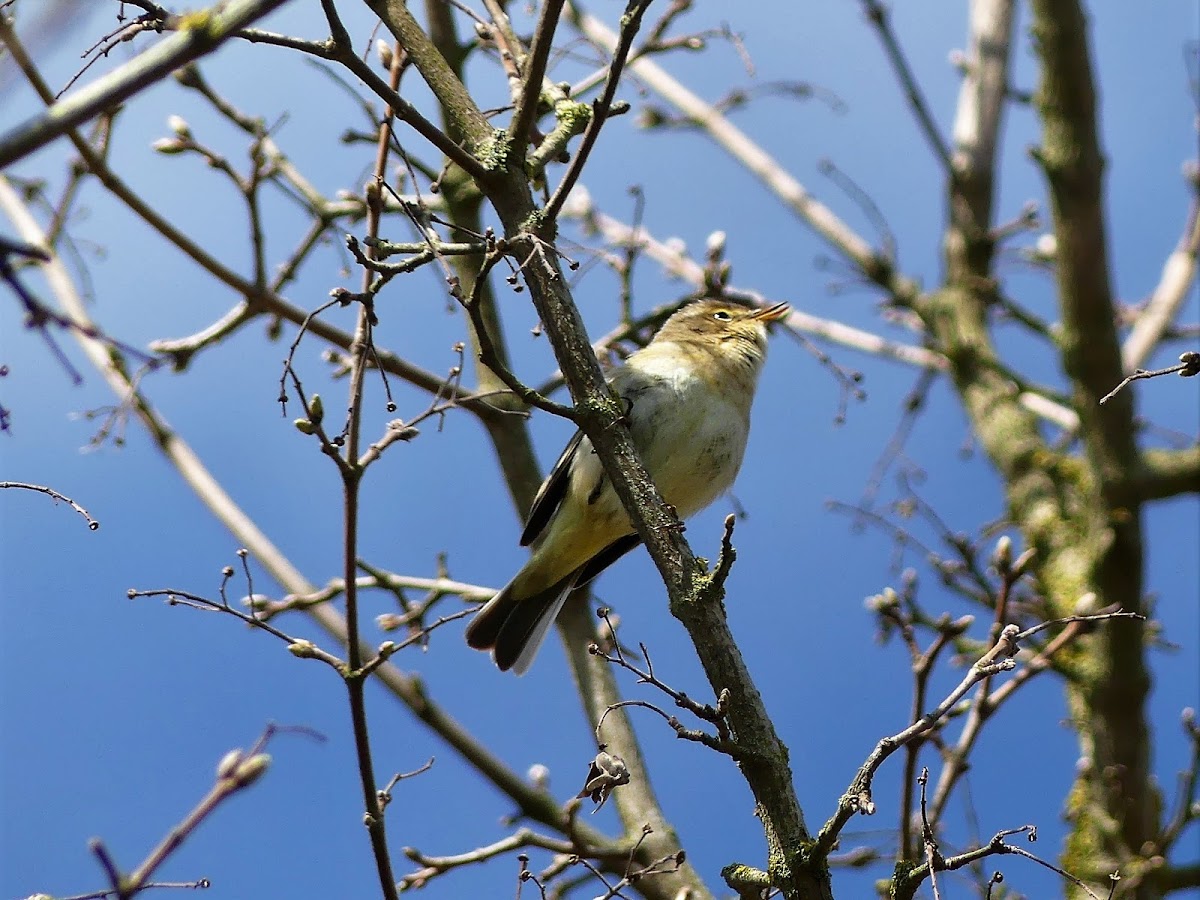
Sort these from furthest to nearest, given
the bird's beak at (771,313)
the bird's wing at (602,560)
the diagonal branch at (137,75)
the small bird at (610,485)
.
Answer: the bird's beak at (771,313) → the bird's wing at (602,560) → the small bird at (610,485) → the diagonal branch at (137,75)

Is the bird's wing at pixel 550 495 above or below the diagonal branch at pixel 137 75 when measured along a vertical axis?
above

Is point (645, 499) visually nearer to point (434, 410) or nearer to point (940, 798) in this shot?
point (434, 410)

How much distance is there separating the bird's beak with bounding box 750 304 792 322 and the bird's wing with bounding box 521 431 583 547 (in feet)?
4.47

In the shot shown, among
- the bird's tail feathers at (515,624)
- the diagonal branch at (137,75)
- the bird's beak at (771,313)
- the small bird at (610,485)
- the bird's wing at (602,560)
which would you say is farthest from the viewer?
the bird's beak at (771,313)

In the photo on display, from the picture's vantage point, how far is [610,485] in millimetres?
4957

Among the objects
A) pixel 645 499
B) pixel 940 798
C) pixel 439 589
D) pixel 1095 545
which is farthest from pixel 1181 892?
pixel 645 499

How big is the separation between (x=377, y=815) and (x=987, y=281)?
7.58 m

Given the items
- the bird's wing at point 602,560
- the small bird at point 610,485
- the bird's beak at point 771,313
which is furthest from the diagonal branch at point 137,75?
the bird's beak at point 771,313

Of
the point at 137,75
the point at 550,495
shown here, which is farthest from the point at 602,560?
the point at 137,75

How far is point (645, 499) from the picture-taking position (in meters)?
3.04

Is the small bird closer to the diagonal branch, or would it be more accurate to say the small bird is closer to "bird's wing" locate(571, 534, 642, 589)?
"bird's wing" locate(571, 534, 642, 589)

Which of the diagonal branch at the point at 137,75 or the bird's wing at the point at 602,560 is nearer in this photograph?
the diagonal branch at the point at 137,75

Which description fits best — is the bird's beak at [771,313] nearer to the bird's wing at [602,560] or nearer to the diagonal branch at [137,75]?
the bird's wing at [602,560]

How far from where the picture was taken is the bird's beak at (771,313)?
239 inches
